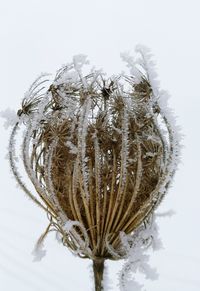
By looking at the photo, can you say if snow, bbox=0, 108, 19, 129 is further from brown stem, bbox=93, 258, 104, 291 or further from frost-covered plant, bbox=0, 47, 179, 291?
brown stem, bbox=93, 258, 104, 291

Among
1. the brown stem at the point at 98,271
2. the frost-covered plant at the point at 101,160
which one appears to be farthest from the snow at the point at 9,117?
the brown stem at the point at 98,271

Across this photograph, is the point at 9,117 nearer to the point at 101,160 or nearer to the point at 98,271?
the point at 101,160

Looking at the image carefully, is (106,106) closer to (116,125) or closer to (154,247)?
(116,125)

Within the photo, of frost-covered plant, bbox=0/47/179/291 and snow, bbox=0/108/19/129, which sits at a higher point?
snow, bbox=0/108/19/129

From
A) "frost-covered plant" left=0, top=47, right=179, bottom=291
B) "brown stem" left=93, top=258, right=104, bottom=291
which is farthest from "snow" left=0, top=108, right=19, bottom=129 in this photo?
"brown stem" left=93, top=258, right=104, bottom=291

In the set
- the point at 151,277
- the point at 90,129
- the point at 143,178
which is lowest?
the point at 151,277

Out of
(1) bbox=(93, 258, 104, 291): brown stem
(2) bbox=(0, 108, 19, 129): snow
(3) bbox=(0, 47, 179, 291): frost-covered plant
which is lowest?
(1) bbox=(93, 258, 104, 291): brown stem

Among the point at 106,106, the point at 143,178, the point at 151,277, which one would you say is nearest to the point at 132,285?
the point at 151,277

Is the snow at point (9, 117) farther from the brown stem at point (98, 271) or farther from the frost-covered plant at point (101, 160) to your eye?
the brown stem at point (98, 271)
